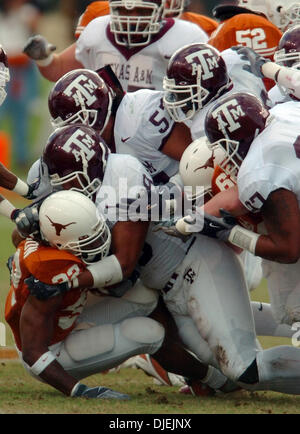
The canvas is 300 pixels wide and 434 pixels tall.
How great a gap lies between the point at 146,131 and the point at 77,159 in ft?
2.31

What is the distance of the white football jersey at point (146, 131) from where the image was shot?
5523 mm

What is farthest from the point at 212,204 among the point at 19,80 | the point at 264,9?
the point at 19,80

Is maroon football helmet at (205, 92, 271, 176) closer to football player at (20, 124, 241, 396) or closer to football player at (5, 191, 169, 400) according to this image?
football player at (20, 124, 241, 396)

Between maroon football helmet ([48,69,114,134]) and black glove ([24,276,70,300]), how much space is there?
90cm

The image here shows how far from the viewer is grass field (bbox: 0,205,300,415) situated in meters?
4.60

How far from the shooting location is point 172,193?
5.28 m

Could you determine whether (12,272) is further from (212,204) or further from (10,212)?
(212,204)

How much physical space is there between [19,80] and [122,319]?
27.2ft

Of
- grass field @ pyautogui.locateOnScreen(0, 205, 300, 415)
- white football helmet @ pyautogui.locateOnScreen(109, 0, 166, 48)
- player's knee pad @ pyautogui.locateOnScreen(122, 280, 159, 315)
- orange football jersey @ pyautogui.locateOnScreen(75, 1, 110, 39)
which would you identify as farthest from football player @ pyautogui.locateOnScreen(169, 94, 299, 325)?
orange football jersey @ pyautogui.locateOnScreen(75, 1, 110, 39)

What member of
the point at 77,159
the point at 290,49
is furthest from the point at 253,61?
the point at 77,159

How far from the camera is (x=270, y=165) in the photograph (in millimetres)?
4578

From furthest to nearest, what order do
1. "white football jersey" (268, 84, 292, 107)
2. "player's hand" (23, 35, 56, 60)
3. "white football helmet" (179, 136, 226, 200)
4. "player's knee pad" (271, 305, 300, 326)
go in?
1. "player's hand" (23, 35, 56, 60)
2. "white football jersey" (268, 84, 292, 107)
3. "white football helmet" (179, 136, 226, 200)
4. "player's knee pad" (271, 305, 300, 326)

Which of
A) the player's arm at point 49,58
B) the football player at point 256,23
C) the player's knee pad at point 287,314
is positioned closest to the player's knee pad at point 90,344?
the player's knee pad at point 287,314

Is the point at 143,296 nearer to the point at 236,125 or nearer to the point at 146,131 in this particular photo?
the point at 146,131
